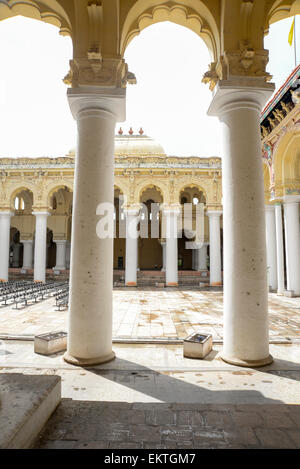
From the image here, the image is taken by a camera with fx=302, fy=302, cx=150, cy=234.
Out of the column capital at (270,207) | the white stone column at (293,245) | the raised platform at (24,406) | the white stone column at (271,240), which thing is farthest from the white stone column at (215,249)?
the raised platform at (24,406)

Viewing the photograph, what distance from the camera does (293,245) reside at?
12.9 m

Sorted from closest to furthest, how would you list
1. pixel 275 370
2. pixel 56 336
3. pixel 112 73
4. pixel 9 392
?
1. pixel 9 392
2. pixel 275 370
3. pixel 112 73
4. pixel 56 336

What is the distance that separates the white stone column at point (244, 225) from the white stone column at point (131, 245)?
13.9m

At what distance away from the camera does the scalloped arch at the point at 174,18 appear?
448cm

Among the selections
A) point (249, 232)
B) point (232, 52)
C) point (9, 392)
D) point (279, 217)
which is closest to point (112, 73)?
point (232, 52)

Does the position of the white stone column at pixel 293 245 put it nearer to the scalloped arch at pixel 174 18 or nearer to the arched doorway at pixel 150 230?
the scalloped arch at pixel 174 18

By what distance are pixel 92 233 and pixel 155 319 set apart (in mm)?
4886

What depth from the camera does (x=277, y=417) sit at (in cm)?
266

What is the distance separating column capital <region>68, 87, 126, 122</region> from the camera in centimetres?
423

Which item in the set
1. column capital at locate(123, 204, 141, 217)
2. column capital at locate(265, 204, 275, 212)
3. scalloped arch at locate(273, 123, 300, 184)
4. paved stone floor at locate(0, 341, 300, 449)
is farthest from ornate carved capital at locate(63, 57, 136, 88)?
column capital at locate(123, 204, 141, 217)

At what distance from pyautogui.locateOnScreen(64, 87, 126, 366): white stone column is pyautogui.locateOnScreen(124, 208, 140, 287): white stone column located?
13.8 m

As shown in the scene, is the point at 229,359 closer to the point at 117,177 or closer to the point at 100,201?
Answer: the point at 100,201

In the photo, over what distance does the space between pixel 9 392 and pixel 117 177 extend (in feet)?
55.8

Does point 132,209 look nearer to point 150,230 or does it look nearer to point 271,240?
point 271,240
